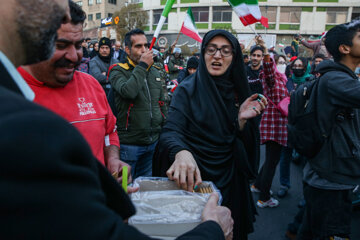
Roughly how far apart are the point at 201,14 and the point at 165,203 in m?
36.8

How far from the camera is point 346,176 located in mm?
2180

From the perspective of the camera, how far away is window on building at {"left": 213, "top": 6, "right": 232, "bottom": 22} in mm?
33812

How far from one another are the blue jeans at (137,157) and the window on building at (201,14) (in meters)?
34.4

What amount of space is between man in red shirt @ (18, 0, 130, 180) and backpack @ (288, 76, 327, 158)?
1591 mm

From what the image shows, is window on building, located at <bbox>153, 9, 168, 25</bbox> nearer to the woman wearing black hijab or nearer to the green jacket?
the green jacket

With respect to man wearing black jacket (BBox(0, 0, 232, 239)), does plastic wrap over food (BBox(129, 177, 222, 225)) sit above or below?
below

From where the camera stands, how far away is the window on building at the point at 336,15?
104 feet

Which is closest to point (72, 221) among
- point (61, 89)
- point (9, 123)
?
point (9, 123)

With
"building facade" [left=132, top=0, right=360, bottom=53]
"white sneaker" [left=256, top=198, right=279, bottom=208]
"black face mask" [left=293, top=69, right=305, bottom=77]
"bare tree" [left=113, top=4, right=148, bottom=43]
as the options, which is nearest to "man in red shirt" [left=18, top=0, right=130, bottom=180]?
"white sneaker" [left=256, top=198, right=279, bottom=208]

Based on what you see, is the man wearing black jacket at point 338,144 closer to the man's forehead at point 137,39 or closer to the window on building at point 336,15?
the man's forehead at point 137,39

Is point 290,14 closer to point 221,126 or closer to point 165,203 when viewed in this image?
point 221,126

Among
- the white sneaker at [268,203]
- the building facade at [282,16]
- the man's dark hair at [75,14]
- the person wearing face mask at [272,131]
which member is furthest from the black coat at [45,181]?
the building facade at [282,16]

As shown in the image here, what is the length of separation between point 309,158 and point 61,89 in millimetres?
2089

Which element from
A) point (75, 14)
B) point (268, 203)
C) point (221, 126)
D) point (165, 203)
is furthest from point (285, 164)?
point (75, 14)
